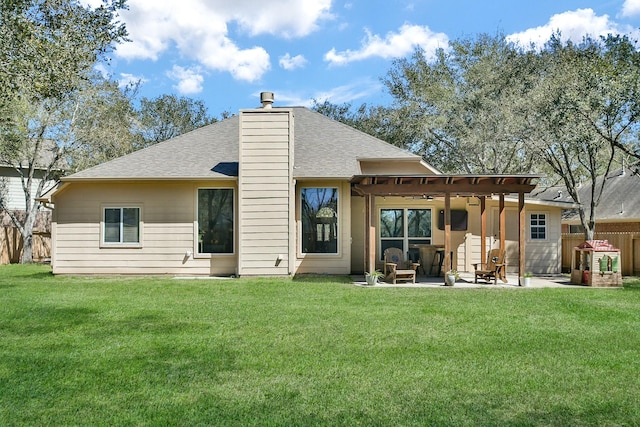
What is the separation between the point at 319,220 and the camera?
523 inches

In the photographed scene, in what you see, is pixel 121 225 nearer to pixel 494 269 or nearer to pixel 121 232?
pixel 121 232

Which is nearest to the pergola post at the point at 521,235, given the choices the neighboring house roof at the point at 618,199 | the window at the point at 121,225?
the window at the point at 121,225

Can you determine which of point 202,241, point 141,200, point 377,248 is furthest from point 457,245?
point 141,200

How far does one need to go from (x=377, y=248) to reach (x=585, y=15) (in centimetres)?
1104

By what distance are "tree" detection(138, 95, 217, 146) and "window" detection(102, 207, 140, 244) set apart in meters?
21.4

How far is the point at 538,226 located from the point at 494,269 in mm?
3825

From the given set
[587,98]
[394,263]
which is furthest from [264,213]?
[587,98]

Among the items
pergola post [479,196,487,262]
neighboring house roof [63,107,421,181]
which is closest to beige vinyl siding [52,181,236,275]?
neighboring house roof [63,107,421,181]

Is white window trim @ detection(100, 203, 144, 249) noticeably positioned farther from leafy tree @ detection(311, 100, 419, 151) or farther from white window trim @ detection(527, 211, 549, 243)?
leafy tree @ detection(311, 100, 419, 151)

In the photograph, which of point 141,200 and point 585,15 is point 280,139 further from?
point 585,15

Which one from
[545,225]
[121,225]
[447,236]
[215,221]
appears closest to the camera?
[447,236]

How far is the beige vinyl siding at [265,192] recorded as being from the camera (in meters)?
12.9

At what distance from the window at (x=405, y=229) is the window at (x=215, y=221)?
13.5 feet

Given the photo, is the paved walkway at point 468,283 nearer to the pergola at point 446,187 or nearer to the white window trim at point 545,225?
the pergola at point 446,187
